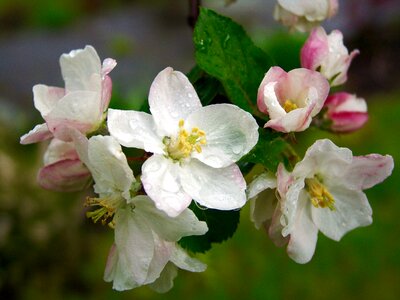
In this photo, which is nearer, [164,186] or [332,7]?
[164,186]

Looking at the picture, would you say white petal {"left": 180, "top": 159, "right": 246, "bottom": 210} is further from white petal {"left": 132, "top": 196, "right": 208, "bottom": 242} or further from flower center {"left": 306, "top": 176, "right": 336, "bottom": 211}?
flower center {"left": 306, "top": 176, "right": 336, "bottom": 211}

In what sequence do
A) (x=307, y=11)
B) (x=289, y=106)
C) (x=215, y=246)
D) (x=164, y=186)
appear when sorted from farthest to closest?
1. (x=215, y=246)
2. (x=307, y=11)
3. (x=289, y=106)
4. (x=164, y=186)

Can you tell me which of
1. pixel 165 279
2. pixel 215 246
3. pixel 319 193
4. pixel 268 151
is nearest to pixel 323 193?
pixel 319 193

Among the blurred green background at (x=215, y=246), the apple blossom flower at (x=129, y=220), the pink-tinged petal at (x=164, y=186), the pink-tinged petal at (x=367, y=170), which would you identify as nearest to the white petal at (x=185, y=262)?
the apple blossom flower at (x=129, y=220)

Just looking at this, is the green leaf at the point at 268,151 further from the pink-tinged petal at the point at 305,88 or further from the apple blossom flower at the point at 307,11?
the apple blossom flower at the point at 307,11

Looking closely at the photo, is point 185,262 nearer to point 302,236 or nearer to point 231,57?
point 302,236

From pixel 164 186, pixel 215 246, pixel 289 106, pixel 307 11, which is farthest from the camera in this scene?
pixel 215 246

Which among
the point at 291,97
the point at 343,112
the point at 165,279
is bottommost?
the point at 165,279
